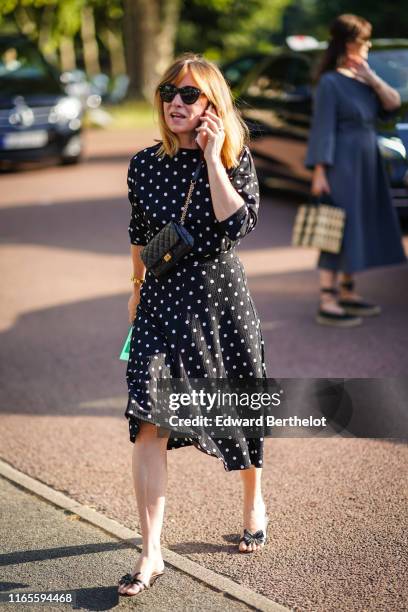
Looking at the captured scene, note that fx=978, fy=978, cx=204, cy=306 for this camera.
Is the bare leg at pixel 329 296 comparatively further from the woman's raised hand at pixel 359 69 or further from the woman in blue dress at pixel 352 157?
the woman's raised hand at pixel 359 69

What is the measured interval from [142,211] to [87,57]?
4571 centimetres

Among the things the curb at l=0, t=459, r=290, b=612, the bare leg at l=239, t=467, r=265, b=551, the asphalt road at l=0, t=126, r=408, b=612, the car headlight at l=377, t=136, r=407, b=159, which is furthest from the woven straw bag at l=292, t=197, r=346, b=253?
the bare leg at l=239, t=467, r=265, b=551

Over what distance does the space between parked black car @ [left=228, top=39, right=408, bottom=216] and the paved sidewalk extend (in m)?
6.54

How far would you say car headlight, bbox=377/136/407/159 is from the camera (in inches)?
345

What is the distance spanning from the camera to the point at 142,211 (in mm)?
3652

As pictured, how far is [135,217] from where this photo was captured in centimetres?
372

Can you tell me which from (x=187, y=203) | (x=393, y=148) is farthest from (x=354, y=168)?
(x=187, y=203)

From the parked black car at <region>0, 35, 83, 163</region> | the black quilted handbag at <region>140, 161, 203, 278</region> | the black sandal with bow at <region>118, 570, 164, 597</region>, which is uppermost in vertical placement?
the black quilted handbag at <region>140, 161, 203, 278</region>

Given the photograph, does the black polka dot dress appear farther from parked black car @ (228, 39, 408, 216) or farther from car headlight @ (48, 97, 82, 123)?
car headlight @ (48, 97, 82, 123)

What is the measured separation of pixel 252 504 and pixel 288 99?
834 centimetres

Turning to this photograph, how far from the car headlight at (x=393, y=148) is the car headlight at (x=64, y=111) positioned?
24.5 ft

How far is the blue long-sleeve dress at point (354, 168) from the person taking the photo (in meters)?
6.58

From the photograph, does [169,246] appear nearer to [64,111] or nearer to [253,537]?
[253,537]

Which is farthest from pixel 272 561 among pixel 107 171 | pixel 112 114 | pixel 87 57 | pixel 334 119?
pixel 87 57
